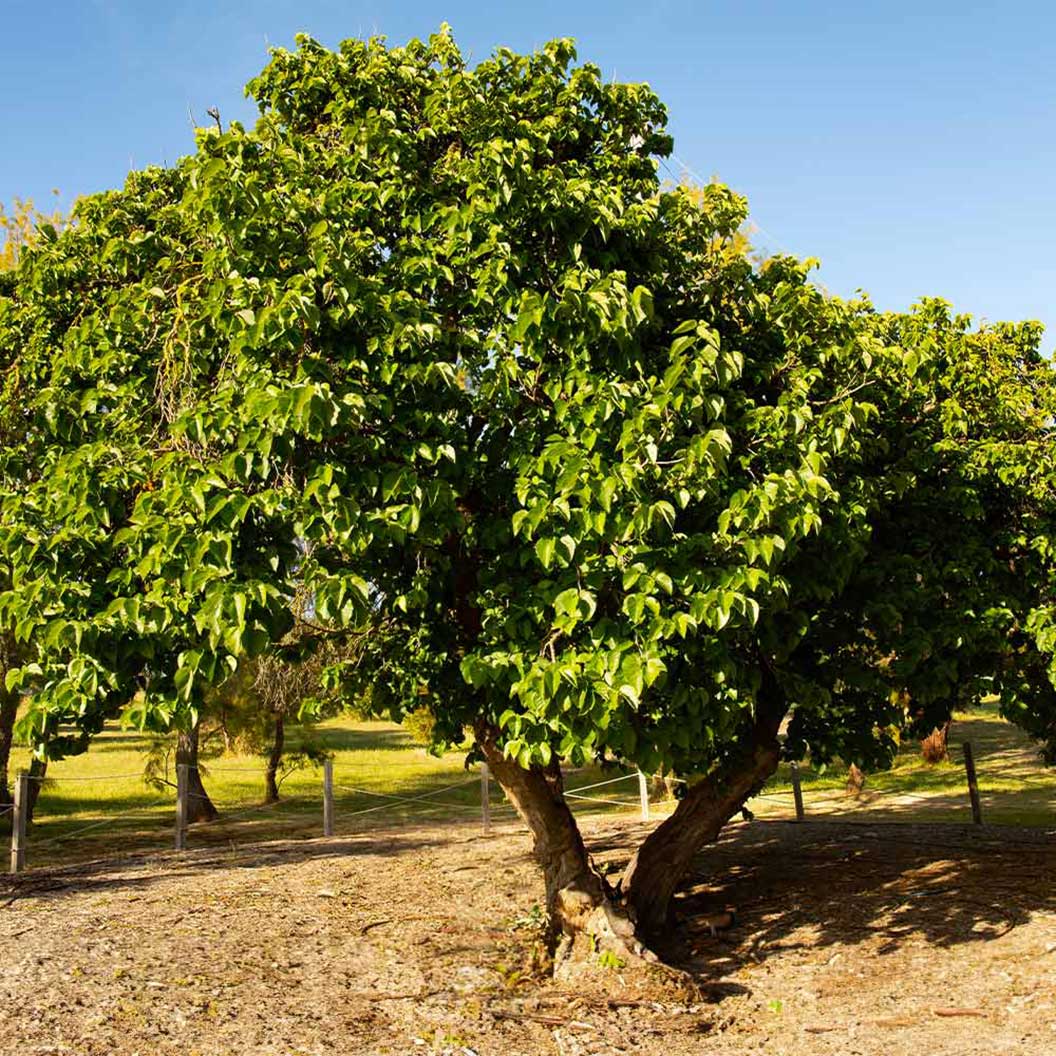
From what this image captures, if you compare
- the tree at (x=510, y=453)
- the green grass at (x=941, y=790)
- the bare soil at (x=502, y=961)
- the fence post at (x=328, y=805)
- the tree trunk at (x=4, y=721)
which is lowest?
the bare soil at (x=502, y=961)

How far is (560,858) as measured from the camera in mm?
9594

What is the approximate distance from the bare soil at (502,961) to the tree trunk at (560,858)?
463mm

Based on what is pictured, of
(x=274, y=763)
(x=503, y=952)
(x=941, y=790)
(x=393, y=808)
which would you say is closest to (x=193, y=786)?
(x=274, y=763)

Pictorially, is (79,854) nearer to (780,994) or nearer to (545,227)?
(780,994)

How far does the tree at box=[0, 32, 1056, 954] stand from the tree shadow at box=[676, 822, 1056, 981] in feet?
3.99

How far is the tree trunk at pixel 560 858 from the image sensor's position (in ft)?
30.5

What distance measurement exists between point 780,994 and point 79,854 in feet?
37.5

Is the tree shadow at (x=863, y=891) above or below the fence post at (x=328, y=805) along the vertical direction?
below

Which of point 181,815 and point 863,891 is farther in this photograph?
point 181,815

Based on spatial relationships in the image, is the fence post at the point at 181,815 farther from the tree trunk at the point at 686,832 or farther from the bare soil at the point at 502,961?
the tree trunk at the point at 686,832

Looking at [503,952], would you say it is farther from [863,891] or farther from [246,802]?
[246,802]

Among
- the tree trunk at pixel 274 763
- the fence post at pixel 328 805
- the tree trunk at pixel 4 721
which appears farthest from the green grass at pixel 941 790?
the tree trunk at pixel 4 721

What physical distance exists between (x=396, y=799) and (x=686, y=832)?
1365cm

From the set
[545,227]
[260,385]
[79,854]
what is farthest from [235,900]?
[545,227]
